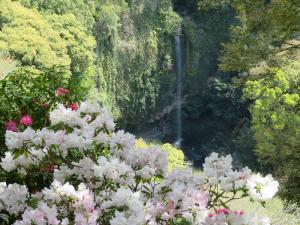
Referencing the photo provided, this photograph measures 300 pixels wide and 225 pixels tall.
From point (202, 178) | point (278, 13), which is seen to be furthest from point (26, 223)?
point (278, 13)

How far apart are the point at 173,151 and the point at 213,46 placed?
1639 centimetres

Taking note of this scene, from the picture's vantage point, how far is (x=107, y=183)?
3.20 meters

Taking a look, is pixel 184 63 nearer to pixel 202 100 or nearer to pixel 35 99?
pixel 202 100

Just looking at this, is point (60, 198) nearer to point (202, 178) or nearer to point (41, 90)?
point (202, 178)

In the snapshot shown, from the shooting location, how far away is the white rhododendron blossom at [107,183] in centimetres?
296

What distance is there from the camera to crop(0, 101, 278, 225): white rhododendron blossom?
2.96 m

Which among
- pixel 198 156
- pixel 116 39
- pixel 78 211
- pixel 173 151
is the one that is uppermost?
pixel 78 211

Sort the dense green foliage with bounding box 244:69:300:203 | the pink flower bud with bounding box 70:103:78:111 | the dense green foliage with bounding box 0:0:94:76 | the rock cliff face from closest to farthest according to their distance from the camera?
1. the pink flower bud with bounding box 70:103:78:111
2. the dense green foliage with bounding box 0:0:94:76
3. the dense green foliage with bounding box 244:69:300:203
4. the rock cliff face

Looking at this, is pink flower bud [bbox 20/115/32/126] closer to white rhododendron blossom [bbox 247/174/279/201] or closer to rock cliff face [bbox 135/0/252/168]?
white rhododendron blossom [bbox 247/174/279/201]

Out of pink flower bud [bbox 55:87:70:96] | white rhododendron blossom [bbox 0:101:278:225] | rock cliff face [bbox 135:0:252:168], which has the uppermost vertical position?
pink flower bud [bbox 55:87:70:96]

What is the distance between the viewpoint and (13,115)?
472 centimetres

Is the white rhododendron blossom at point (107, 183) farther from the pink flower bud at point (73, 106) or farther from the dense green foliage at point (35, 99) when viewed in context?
the dense green foliage at point (35, 99)

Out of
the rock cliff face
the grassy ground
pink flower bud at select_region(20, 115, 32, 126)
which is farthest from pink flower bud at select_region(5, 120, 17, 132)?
the rock cliff face

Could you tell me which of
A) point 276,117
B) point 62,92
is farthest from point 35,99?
point 276,117
